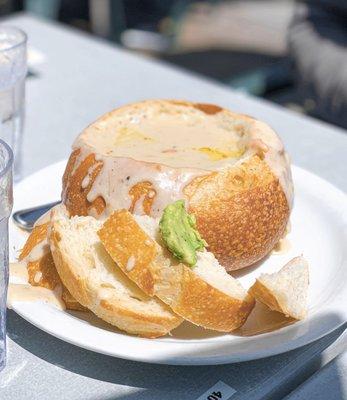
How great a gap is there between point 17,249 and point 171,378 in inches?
13.1

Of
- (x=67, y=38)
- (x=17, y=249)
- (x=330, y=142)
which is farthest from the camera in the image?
(x=67, y=38)

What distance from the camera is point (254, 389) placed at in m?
0.94

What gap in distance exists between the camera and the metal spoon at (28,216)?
1.20 m

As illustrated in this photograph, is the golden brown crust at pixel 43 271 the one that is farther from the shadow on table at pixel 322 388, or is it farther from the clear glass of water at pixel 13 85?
the clear glass of water at pixel 13 85

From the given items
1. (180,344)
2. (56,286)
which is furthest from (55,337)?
(180,344)

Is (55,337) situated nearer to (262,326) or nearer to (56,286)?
(56,286)

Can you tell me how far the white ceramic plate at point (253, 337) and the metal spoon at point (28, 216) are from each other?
13mm

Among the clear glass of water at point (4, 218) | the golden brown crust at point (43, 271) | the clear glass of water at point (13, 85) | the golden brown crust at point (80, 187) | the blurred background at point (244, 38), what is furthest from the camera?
the blurred background at point (244, 38)

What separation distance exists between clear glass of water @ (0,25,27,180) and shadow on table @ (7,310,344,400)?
563 mm

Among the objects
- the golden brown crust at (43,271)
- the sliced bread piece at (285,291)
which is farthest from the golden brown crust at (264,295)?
the golden brown crust at (43,271)

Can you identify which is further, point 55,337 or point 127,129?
point 127,129

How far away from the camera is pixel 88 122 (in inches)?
69.9

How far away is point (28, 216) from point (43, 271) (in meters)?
0.19

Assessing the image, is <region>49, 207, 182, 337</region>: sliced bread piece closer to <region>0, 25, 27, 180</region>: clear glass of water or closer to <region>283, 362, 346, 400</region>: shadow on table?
<region>283, 362, 346, 400</region>: shadow on table
